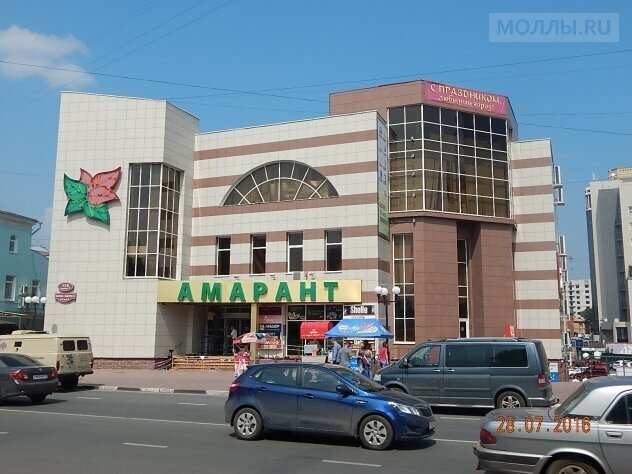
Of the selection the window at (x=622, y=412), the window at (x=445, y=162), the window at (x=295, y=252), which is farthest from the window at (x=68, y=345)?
the window at (x=445, y=162)

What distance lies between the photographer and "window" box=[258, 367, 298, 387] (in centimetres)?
1145

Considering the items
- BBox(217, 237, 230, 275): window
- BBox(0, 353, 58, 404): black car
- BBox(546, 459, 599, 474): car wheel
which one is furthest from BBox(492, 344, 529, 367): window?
BBox(217, 237, 230, 275): window

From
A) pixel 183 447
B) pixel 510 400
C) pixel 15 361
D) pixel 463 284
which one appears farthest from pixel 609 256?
pixel 183 447

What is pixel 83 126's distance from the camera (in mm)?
34594

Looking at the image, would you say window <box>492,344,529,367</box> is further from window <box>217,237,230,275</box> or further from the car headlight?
window <box>217,237,230,275</box>

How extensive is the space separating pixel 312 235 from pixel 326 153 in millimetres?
4720

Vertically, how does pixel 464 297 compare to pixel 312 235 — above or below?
below

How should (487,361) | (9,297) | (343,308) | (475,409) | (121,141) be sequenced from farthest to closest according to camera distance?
(9,297), (121,141), (343,308), (475,409), (487,361)

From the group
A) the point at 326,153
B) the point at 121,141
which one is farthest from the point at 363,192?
the point at 121,141

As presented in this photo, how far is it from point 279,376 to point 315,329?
2005 cm

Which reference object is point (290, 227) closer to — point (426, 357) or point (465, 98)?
point (465, 98)

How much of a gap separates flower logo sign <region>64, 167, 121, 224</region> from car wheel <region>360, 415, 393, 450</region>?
86.7ft

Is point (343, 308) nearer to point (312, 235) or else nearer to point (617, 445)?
point (312, 235)

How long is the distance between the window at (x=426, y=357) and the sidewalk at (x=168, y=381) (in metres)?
6.06
